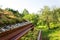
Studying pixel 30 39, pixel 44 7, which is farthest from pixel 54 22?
pixel 30 39

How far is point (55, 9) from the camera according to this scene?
169ft

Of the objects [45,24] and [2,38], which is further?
[45,24]

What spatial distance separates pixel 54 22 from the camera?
49094mm

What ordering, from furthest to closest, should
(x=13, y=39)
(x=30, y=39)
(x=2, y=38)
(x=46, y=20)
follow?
(x=46, y=20) < (x=30, y=39) < (x=13, y=39) < (x=2, y=38)

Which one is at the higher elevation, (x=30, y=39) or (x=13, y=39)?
(x=13, y=39)

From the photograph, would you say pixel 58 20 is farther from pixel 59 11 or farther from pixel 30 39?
pixel 30 39

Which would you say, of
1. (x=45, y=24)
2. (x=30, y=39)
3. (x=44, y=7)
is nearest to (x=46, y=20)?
(x=45, y=24)

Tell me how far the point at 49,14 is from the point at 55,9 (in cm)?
317

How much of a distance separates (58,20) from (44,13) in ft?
13.8

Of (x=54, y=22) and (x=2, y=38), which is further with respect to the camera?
(x=54, y=22)

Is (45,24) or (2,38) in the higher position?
(2,38)

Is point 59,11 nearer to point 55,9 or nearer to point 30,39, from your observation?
point 55,9

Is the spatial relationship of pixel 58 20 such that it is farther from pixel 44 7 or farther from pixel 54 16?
pixel 44 7

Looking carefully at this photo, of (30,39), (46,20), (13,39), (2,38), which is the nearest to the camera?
(2,38)
